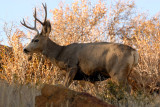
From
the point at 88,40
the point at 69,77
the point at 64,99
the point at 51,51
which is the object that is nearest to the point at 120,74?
the point at 69,77

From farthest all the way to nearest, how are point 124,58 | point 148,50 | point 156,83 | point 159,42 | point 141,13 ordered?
1. point 141,13
2. point 159,42
3. point 148,50
4. point 156,83
5. point 124,58

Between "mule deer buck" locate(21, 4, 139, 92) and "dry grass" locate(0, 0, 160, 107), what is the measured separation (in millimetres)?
420

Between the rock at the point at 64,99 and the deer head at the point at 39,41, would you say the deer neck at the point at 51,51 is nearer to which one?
the deer head at the point at 39,41

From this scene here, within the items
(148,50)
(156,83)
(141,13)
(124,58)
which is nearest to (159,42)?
(148,50)

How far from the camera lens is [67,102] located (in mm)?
2904

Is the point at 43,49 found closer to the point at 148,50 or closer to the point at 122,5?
the point at 148,50

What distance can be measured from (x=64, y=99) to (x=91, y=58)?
427cm

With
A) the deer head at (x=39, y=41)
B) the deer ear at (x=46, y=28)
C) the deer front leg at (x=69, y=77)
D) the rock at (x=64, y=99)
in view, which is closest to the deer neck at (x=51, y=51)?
the deer head at (x=39, y=41)

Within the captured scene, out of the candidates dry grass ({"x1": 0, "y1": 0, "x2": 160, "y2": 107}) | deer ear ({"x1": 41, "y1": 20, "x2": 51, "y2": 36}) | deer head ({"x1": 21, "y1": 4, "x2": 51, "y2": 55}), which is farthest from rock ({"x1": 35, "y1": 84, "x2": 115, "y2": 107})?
deer ear ({"x1": 41, "y1": 20, "x2": 51, "y2": 36})

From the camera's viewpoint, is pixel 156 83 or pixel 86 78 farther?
pixel 156 83

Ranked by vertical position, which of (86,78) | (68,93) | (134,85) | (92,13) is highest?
(92,13)

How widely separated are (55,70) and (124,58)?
2794mm

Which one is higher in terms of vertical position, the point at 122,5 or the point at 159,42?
the point at 122,5

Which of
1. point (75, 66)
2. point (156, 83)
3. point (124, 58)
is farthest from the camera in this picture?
point (156, 83)
